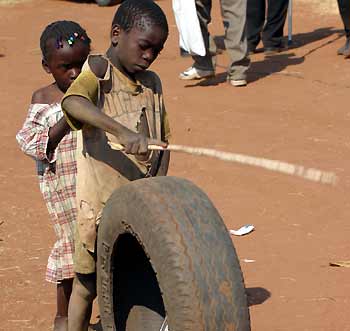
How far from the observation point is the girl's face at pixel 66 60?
474 centimetres

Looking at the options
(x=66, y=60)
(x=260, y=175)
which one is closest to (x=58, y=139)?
(x=66, y=60)

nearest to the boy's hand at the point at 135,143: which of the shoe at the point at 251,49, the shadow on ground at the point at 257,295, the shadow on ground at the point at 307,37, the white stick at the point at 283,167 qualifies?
the white stick at the point at 283,167

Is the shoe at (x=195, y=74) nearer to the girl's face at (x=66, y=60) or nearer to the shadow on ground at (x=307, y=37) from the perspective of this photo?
the shadow on ground at (x=307, y=37)

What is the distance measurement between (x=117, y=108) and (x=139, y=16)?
396mm

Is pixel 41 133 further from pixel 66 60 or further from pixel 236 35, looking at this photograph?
pixel 236 35

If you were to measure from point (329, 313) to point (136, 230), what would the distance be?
1.77 m

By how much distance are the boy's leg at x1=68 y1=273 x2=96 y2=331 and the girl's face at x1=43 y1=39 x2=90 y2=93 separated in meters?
0.95

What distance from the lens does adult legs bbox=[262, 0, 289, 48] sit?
1212cm

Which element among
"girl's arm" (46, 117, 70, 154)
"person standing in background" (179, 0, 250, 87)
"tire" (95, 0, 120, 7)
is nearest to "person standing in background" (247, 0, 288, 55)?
"person standing in background" (179, 0, 250, 87)

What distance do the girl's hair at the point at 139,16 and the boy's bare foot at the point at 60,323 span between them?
5.18 ft

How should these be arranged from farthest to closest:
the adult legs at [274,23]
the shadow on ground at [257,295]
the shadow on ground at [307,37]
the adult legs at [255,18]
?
1. the shadow on ground at [307,37]
2. the adult legs at [274,23]
3. the adult legs at [255,18]
4. the shadow on ground at [257,295]

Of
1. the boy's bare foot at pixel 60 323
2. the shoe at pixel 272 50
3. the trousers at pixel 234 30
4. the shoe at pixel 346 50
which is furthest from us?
the shoe at pixel 272 50

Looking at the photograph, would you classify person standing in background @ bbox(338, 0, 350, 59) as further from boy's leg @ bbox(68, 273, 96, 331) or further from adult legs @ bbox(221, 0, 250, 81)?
boy's leg @ bbox(68, 273, 96, 331)

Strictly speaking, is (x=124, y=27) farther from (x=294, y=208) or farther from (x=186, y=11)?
(x=186, y=11)
